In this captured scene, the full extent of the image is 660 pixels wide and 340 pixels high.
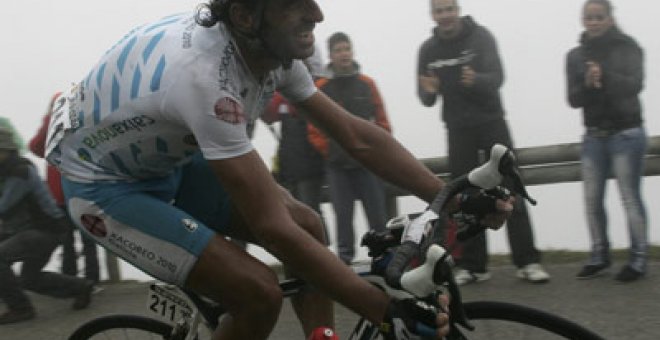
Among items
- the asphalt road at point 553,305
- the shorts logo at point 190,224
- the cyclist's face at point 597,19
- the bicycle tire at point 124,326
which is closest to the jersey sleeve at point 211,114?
the shorts logo at point 190,224

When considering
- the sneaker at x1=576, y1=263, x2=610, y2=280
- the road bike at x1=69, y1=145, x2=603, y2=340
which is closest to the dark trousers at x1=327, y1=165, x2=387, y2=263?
the sneaker at x1=576, y1=263, x2=610, y2=280

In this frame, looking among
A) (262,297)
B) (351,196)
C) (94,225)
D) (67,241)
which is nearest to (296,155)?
(351,196)

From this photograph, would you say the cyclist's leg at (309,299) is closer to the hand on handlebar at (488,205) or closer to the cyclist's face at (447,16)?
the hand on handlebar at (488,205)

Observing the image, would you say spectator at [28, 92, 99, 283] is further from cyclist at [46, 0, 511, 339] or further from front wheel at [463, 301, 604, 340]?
front wheel at [463, 301, 604, 340]

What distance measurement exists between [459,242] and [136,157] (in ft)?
3.78

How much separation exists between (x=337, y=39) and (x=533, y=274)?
81.2 inches

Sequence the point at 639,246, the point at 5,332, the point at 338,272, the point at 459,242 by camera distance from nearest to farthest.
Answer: the point at 338,272, the point at 459,242, the point at 639,246, the point at 5,332

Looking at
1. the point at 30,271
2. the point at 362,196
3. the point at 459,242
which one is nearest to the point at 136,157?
the point at 459,242

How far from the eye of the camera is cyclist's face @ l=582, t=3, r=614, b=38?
5.72m

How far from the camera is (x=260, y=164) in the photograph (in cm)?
269

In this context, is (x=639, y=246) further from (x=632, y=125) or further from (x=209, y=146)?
(x=209, y=146)

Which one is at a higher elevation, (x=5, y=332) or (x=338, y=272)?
(x=338, y=272)

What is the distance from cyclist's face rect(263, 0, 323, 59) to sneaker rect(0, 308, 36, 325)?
4.41 m

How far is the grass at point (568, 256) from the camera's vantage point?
6.31m
